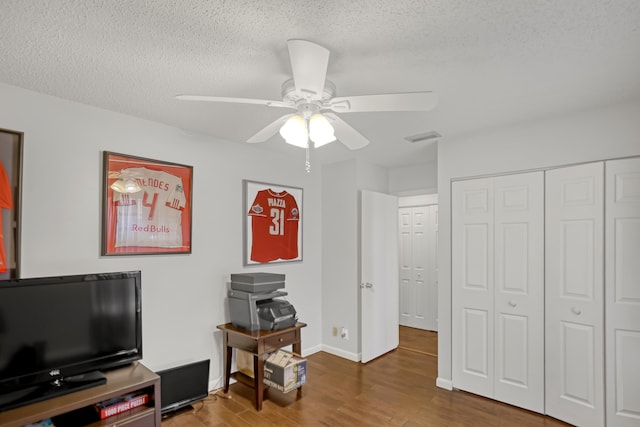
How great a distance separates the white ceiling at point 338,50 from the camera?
55.4 inches

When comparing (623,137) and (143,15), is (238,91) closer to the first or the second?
(143,15)

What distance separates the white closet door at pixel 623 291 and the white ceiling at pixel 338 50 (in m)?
0.60

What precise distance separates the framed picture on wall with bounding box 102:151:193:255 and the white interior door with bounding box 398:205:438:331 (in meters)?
3.73

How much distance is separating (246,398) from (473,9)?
10.5 feet

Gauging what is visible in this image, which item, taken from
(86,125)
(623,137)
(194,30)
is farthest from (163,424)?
(623,137)

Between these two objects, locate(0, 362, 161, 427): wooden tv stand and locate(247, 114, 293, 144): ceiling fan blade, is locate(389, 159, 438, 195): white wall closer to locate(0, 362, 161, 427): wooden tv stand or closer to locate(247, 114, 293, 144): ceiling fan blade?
locate(247, 114, 293, 144): ceiling fan blade

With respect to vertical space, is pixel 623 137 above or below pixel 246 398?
above

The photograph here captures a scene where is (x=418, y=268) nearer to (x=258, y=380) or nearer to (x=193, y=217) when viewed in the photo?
(x=258, y=380)

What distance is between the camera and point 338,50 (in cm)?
169

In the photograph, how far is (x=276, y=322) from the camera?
2.93 metres

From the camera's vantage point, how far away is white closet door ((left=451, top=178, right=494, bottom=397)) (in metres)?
2.96

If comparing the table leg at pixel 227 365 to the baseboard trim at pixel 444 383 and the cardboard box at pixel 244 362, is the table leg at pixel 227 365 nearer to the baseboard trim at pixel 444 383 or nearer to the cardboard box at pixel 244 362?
the cardboard box at pixel 244 362

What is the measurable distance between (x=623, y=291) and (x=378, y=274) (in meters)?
2.23

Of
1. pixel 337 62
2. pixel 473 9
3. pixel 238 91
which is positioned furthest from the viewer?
pixel 238 91
